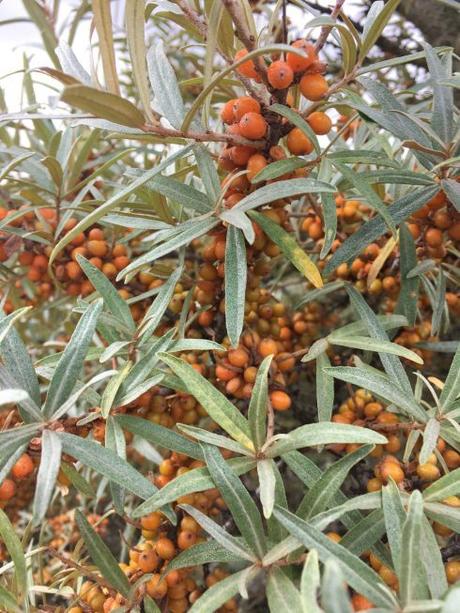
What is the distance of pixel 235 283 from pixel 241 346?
0.61 feet

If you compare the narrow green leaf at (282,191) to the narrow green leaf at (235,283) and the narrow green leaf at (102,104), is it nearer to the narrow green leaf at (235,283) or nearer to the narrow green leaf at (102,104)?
the narrow green leaf at (235,283)

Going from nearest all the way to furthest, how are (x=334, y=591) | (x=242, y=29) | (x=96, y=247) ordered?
1. (x=334, y=591)
2. (x=242, y=29)
3. (x=96, y=247)

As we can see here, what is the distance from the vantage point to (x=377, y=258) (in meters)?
1.08

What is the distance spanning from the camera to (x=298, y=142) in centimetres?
82

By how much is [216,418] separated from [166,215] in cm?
45

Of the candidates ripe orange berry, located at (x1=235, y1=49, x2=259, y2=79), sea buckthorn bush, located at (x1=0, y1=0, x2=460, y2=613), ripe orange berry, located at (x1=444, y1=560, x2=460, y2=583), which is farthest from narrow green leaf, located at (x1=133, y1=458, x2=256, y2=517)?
ripe orange berry, located at (x1=235, y1=49, x2=259, y2=79)

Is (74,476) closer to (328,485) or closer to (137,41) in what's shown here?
(328,485)

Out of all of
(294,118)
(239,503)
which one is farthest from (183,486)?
(294,118)

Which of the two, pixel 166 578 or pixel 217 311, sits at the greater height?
pixel 217 311

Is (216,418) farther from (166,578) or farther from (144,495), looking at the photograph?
(166,578)

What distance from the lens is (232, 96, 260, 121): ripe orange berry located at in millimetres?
781

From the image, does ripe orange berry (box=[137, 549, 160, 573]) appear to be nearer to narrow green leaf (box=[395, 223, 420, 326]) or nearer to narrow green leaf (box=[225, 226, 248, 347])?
narrow green leaf (box=[225, 226, 248, 347])

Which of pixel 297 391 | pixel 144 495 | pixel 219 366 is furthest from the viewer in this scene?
pixel 297 391

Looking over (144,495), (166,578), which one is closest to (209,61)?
(144,495)
